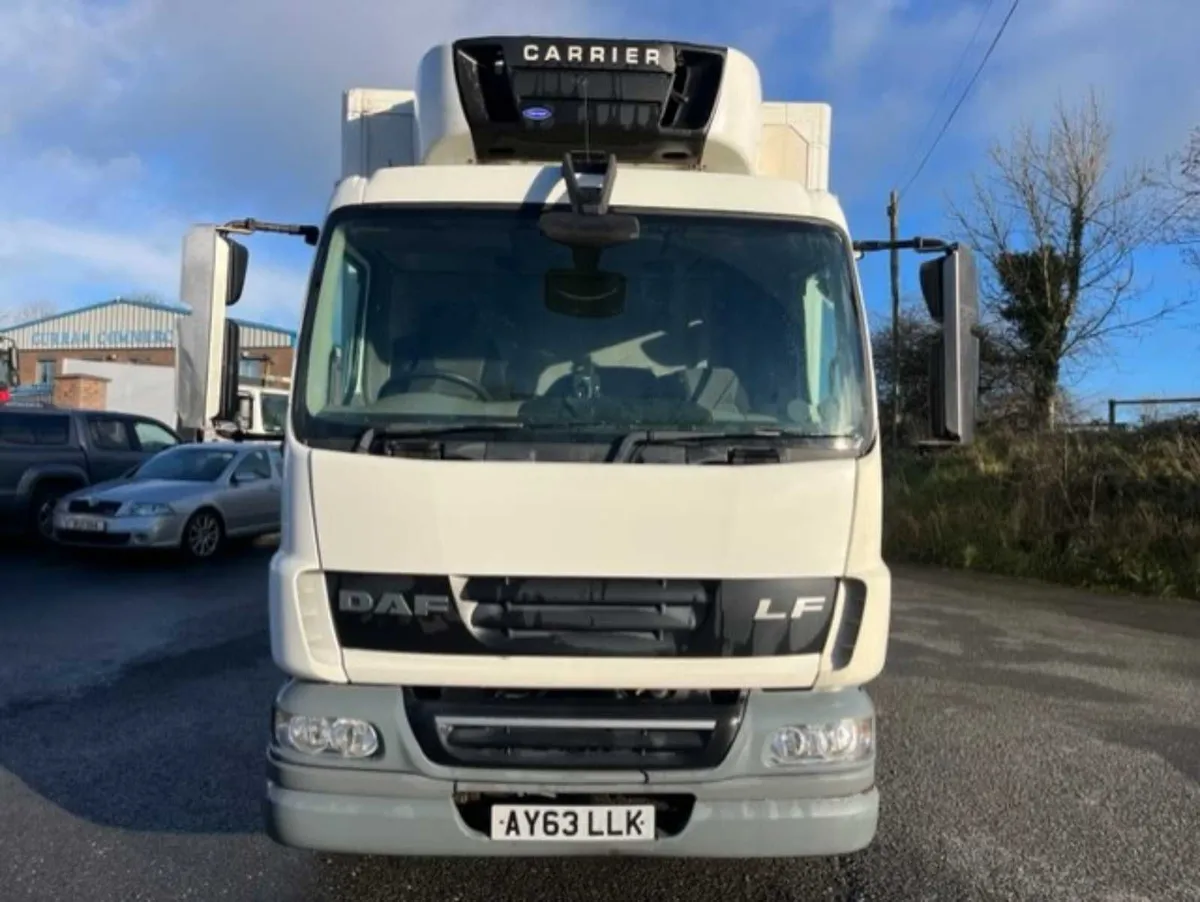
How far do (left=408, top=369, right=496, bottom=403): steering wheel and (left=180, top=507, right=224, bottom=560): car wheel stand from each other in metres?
8.92

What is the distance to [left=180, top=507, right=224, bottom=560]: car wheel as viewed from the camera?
1156 cm

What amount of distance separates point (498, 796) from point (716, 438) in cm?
138

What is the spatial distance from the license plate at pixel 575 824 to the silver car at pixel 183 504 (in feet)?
26.6

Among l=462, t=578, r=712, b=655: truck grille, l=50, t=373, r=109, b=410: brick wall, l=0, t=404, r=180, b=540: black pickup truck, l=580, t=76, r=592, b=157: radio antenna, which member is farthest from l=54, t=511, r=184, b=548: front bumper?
l=50, t=373, r=109, b=410: brick wall

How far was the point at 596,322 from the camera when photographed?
3.72 metres

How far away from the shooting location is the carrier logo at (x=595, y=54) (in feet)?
13.6

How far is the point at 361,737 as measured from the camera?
124 inches

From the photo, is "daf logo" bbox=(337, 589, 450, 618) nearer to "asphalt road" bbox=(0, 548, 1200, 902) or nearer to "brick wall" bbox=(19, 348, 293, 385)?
"asphalt road" bbox=(0, 548, 1200, 902)

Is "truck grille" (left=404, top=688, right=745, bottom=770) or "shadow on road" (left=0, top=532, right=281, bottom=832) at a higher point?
"truck grille" (left=404, top=688, right=745, bottom=770)

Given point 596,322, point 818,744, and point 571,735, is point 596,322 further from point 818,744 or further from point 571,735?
point 818,744

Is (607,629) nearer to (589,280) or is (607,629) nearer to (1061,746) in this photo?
(589,280)

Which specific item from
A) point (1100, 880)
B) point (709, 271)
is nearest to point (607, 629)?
point (709, 271)

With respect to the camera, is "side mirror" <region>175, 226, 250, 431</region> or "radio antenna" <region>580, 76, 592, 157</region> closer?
"side mirror" <region>175, 226, 250, 431</region>

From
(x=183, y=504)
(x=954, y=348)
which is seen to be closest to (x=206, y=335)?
(x=954, y=348)
